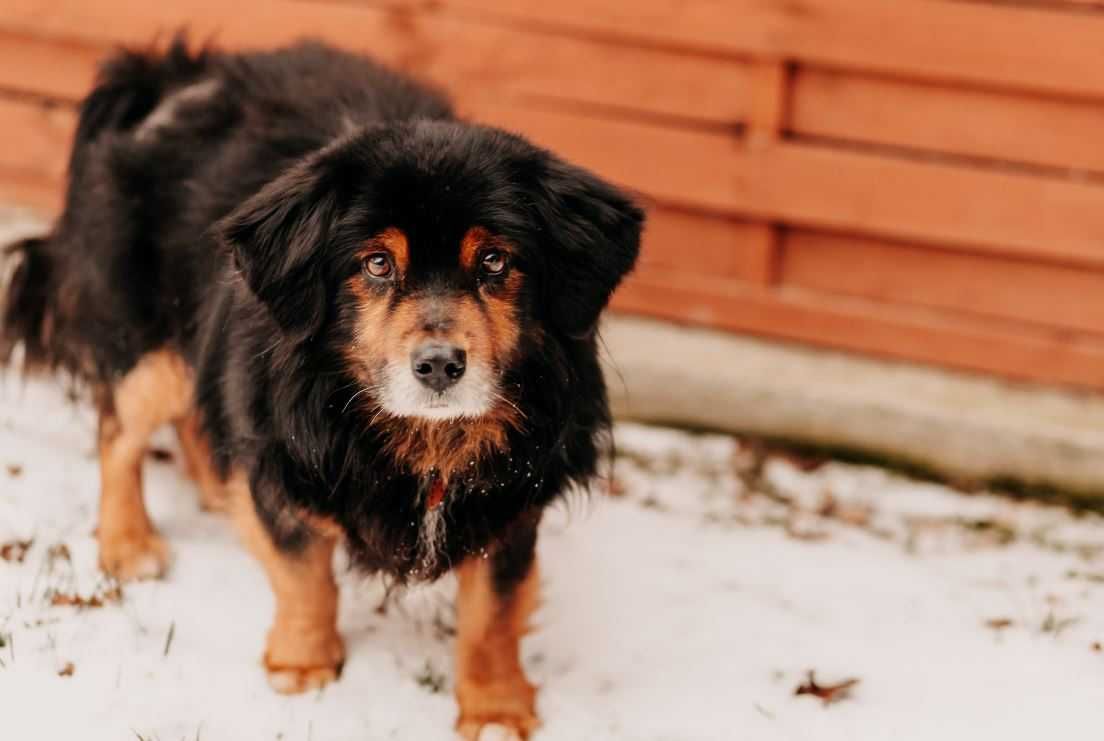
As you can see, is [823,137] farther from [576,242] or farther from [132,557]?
[132,557]

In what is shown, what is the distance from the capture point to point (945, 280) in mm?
5188

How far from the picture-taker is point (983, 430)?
504cm

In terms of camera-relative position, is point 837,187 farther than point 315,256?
Yes

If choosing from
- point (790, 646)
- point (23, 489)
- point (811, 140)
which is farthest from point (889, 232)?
point (23, 489)

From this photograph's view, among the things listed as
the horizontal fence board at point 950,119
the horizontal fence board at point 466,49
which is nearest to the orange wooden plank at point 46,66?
the horizontal fence board at point 466,49

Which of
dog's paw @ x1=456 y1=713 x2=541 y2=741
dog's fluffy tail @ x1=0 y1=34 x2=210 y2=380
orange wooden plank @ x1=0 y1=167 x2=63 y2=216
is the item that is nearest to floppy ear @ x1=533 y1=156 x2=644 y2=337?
dog's paw @ x1=456 y1=713 x2=541 y2=741

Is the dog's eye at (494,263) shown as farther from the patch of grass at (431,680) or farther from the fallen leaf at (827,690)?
the fallen leaf at (827,690)

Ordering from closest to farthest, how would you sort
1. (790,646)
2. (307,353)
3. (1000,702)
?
(307,353), (1000,702), (790,646)

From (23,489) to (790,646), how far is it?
7.89 ft

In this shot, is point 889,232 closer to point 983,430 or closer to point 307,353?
point 983,430

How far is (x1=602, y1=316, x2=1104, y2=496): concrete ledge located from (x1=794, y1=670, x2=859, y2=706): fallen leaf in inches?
61.8

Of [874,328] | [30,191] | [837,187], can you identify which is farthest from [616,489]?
[30,191]

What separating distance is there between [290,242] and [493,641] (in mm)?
1179

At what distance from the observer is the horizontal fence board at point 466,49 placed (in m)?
5.14
